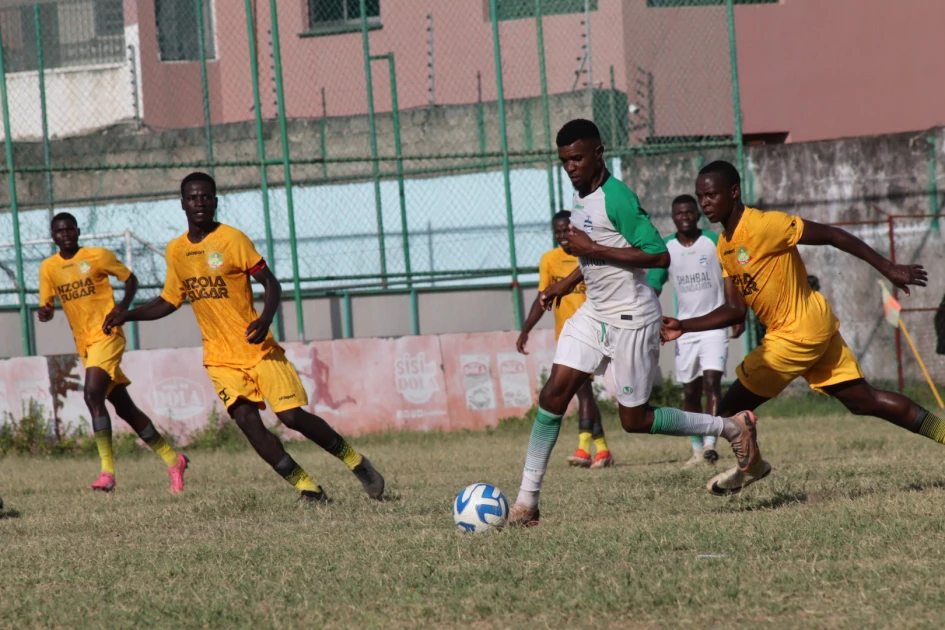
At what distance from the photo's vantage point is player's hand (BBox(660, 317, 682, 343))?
22.2ft

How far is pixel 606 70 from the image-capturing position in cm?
1894

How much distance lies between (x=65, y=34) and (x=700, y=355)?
13.4m

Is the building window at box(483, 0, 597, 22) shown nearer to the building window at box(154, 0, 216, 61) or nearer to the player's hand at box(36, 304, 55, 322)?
the building window at box(154, 0, 216, 61)

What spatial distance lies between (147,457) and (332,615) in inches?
378

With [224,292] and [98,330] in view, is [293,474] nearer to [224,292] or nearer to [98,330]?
[224,292]

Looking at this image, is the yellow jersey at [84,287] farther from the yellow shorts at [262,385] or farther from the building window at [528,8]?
the building window at [528,8]

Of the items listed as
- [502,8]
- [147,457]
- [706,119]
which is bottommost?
[147,457]

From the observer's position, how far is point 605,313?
6.71 m

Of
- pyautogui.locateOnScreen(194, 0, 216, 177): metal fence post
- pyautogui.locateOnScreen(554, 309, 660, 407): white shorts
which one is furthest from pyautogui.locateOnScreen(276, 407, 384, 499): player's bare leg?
pyautogui.locateOnScreen(194, 0, 216, 177): metal fence post

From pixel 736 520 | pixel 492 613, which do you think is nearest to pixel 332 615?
pixel 492 613

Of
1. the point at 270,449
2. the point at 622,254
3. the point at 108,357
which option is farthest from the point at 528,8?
the point at 622,254

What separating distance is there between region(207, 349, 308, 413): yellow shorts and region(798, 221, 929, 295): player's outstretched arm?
3.29m

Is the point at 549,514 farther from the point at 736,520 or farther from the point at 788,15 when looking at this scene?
the point at 788,15

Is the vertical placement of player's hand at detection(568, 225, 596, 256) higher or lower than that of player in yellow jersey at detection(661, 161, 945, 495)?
higher
